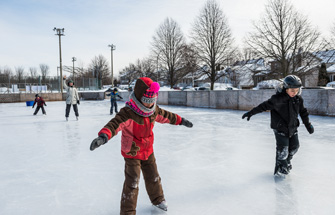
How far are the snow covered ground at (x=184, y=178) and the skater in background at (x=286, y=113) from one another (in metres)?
0.39

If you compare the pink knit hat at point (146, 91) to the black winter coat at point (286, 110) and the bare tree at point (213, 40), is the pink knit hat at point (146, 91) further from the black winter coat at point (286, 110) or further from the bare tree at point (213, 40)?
the bare tree at point (213, 40)

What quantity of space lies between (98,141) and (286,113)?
90.4 inches

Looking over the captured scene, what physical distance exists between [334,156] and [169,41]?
1172 inches

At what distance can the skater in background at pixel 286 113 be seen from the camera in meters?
3.19

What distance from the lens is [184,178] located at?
135 inches

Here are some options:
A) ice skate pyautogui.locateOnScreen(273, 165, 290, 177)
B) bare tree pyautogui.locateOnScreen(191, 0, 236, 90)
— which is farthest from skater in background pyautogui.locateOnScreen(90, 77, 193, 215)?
bare tree pyautogui.locateOnScreen(191, 0, 236, 90)

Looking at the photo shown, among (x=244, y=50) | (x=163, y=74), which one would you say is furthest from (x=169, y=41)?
(x=244, y=50)

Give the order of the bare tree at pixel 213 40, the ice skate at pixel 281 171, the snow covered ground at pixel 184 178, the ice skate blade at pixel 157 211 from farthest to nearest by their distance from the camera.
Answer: the bare tree at pixel 213 40
the ice skate at pixel 281 171
the snow covered ground at pixel 184 178
the ice skate blade at pixel 157 211

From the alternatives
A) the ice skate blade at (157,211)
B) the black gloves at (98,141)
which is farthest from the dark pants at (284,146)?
the black gloves at (98,141)

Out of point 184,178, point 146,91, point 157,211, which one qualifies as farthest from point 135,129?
point 184,178

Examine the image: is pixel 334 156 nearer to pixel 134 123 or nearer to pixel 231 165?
pixel 231 165

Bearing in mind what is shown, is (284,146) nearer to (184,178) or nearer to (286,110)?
(286,110)

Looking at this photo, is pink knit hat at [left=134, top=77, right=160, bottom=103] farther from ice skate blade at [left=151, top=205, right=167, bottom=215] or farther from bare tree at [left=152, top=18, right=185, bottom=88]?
bare tree at [left=152, top=18, right=185, bottom=88]

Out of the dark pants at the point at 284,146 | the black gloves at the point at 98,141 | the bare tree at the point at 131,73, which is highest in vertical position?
the bare tree at the point at 131,73
